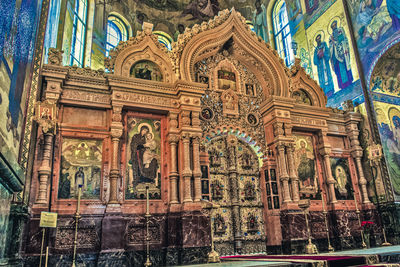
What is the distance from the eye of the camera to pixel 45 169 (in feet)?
28.0

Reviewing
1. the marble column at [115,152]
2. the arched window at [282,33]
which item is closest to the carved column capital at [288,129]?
the marble column at [115,152]

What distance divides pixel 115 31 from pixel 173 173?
478 inches

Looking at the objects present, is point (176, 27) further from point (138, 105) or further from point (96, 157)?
point (96, 157)

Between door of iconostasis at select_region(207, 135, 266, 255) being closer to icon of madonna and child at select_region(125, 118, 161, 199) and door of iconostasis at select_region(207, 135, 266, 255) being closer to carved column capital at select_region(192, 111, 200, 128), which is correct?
carved column capital at select_region(192, 111, 200, 128)

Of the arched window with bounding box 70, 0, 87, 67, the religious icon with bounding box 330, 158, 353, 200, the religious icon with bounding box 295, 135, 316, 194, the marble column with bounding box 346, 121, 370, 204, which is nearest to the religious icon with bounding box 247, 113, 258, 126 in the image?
the religious icon with bounding box 295, 135, 316, 194

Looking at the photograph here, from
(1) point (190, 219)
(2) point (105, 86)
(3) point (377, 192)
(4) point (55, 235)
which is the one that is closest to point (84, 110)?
(2) point (105, 86)

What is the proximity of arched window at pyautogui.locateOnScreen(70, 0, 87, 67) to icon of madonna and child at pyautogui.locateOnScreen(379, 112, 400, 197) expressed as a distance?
45.3 feet

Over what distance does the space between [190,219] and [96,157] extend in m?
3.25

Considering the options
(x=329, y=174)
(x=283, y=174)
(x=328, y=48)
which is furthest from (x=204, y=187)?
(x=328, y=48)

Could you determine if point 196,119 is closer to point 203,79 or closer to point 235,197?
point 203,79

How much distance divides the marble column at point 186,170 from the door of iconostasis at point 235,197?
59.7 inches

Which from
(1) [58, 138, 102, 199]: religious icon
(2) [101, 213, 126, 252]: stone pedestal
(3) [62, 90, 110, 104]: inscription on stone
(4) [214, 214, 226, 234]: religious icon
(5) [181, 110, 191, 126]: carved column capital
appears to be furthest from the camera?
(4) [214, 214, 226, 234]: religious icon

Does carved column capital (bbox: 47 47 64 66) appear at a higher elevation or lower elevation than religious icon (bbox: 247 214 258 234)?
higher

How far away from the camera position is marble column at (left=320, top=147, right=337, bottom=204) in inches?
469
